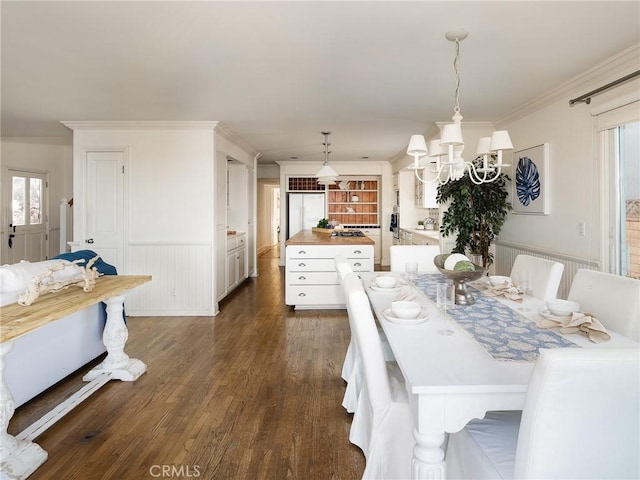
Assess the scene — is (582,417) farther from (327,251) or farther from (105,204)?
(105,204)

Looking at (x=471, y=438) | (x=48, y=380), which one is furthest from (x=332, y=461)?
(x=48, y=380)

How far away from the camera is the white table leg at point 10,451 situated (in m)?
1.75

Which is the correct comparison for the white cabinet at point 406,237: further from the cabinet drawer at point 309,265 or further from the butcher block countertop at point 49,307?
the butcher block countertop at point 49,307

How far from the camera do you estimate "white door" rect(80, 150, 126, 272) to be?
4684mm

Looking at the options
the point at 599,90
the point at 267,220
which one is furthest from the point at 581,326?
the point at 267,220

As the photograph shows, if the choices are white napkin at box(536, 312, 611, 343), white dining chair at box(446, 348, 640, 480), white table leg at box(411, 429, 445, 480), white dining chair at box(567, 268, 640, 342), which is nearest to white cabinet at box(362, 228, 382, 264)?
white dining chair at box(567, 268, 640, 342)

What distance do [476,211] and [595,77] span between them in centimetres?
170

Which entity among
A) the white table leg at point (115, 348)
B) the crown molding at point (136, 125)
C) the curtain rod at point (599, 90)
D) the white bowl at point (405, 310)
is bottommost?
the white table leg at point (115, 348)

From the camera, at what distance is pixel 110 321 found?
2.87 m

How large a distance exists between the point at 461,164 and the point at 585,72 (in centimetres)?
165

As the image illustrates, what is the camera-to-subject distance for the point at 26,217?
6.29m

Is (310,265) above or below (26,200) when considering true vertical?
below

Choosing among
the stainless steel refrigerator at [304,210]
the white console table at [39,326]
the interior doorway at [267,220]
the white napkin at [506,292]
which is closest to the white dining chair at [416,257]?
the white napkin at [506,292]

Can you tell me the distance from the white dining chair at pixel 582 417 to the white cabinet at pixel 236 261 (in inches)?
200
